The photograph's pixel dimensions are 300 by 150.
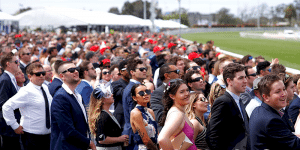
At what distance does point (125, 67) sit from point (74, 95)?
2.50 meters

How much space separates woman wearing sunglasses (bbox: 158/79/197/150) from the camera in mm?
3619

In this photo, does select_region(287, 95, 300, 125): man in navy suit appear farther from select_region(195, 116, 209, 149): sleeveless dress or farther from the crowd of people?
select_region(195, 116, 209, 149): sleeveless dress

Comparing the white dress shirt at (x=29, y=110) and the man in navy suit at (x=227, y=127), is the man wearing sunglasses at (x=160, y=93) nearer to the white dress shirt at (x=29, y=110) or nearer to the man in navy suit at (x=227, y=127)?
the man in navy suit at (x=227, y=127)

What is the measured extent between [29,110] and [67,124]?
1393 mm

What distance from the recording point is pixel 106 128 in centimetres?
508

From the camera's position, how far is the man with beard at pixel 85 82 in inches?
269

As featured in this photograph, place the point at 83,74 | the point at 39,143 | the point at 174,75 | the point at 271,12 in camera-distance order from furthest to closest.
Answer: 1. the point at 271,12
2. the point at 83,74
3. the point at 174,75
4. the point at 39,143

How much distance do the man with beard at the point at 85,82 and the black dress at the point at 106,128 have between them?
161cm

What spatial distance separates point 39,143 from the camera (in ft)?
18.6

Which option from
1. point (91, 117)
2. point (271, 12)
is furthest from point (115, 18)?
point (271, 12)

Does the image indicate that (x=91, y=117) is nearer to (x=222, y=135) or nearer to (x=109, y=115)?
(x=109, y=115)

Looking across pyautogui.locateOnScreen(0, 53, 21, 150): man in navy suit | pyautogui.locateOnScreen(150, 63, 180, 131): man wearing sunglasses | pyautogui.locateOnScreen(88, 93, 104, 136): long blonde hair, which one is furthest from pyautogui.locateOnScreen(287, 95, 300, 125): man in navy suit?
pyautogui.locateOnScreen(0, 53, 21, 150): man in navy suit

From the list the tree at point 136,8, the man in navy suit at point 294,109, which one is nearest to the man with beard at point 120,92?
the man in navy suit at point 294,109

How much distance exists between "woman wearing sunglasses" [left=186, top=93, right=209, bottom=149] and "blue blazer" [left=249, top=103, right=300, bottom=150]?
105cm
